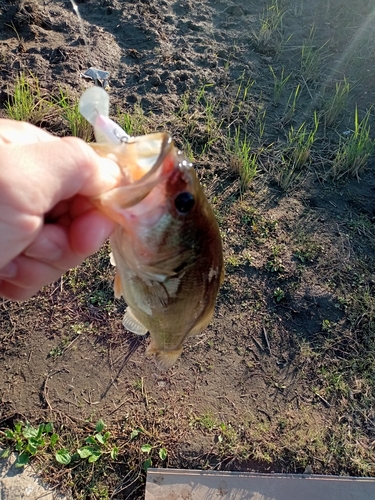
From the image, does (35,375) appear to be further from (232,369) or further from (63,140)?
(63,140)

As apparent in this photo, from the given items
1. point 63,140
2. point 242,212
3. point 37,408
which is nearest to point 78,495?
point 37,408

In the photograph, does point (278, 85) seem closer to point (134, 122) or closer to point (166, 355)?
point (134, 122)

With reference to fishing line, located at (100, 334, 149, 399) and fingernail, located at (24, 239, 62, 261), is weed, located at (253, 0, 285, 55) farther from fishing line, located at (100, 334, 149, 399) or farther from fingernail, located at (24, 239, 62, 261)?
fingernail, located at (24, 239, 62, 261)

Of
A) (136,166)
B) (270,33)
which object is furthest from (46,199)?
(270,33)

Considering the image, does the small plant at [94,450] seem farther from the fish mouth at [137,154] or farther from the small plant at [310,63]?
the small plant at [310,63]

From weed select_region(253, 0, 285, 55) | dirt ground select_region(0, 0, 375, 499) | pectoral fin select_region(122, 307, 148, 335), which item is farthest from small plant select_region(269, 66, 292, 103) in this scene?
pectoral fin select_region(122, 307, 148, 335)

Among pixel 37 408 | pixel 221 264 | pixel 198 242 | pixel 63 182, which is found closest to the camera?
pixel 63 182

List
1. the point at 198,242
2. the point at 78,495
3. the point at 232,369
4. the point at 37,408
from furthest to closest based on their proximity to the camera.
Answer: the point at 232,369 < the point at 37,408 < the point at 78,495 < the point at 198,242
